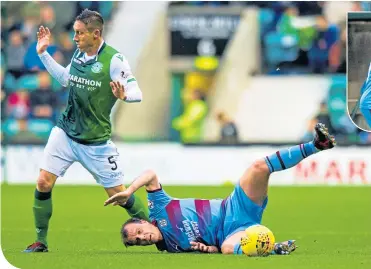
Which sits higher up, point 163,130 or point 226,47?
point 226,47

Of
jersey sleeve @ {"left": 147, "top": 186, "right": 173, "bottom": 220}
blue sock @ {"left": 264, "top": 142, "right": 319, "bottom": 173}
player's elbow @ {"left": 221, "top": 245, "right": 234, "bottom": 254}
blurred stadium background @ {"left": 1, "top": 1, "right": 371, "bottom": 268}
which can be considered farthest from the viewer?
blurred stadium background @ {"left": 1, "top": 1, "right": 371, "bottom": 268}

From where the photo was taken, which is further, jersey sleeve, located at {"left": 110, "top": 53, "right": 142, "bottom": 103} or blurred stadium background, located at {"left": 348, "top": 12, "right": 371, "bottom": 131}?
blurred stadium background, located at {"left": 348, "top": 12, "right": 371, "bottom": 131}

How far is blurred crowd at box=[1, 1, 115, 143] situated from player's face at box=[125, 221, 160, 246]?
13.2m

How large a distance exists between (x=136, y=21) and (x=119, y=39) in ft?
2.23

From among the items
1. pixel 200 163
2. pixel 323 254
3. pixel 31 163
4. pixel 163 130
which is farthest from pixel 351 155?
pixel 323 254

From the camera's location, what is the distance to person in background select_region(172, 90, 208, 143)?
A: 2284 cm

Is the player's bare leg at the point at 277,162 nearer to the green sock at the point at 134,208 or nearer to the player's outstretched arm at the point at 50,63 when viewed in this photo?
the green sock at the point at 134,208

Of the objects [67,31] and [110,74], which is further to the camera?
[67,31]

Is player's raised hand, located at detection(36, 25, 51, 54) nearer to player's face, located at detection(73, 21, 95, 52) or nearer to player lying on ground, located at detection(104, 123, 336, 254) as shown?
player's face, located at detection(73, 21, 95, 52)

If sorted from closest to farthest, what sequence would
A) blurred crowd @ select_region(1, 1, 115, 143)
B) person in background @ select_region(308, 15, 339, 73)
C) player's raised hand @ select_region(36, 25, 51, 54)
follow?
player's raised hand @ select_region(36, 25, 51, 54), blurred crowd @ select_region(1, 1, 115, 143), person in background @ select_region(308, 15, 339, 73)

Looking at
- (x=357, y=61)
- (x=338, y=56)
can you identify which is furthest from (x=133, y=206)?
(x=338, y=56)

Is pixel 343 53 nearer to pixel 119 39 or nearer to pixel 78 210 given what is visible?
pixel 119 39

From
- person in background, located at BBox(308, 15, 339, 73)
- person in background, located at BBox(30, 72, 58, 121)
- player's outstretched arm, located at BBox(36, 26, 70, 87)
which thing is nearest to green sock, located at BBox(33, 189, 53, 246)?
player's outstretched arm, located at BBox(36, 26, 70, 87)

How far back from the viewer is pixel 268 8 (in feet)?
78.4
